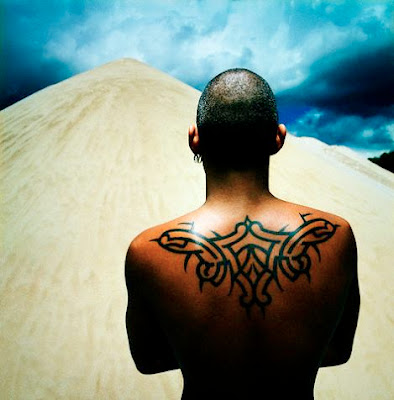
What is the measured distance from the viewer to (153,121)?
10.2 metres

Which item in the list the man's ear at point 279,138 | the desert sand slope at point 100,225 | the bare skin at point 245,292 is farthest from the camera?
the desert sand slope at point 100,225

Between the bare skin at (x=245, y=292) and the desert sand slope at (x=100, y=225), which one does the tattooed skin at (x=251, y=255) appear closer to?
the bare skin at (x=245, y=292)

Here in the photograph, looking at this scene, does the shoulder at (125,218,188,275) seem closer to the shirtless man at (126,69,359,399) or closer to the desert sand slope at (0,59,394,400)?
the shirtless man at (126,69,359,399)

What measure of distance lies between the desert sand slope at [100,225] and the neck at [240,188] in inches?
140

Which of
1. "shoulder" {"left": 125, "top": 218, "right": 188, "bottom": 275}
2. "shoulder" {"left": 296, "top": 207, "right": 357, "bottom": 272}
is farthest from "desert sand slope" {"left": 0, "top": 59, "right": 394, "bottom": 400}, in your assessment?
"shoulder" {"left": 296, "top": 207, "right": 357, "bottom": 272}

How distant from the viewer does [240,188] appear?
1368mm

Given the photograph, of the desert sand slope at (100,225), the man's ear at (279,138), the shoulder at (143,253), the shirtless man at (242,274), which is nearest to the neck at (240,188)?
the shirtless man at (242,274)

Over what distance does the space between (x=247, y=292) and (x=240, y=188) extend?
0.41m

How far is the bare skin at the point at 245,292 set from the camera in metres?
1.30

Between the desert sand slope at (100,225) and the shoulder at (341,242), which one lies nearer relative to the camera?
the shoulder at (341,242)

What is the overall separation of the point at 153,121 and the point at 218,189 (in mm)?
9180

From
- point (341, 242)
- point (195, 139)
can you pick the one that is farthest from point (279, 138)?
point (341, 242)

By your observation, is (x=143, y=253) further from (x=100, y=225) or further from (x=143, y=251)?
(x=100, y=225)

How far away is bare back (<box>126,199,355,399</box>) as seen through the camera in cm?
130
